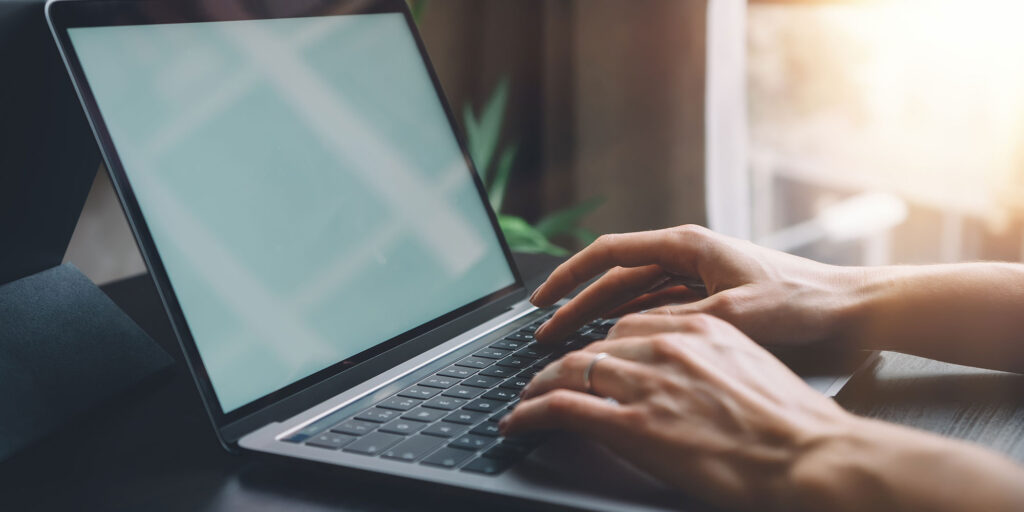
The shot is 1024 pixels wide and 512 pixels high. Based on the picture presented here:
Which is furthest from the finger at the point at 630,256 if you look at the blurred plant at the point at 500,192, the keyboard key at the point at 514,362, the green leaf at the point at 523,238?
the green leaf at the point at 523,238

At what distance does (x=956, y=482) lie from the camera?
1.22ft

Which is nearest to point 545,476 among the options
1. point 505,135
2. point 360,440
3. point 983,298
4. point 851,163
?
point 360,440

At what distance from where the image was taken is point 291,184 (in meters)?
0.63

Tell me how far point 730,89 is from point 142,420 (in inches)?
81.5

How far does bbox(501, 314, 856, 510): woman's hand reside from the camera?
40 centimetres

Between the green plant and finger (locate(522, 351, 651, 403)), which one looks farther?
the green plant

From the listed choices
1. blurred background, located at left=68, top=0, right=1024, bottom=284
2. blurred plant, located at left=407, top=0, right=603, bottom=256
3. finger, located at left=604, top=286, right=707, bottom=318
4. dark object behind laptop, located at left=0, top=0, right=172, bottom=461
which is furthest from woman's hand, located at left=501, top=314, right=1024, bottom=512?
blurred background, located at left=68, top=0, right=1024, bottom=284

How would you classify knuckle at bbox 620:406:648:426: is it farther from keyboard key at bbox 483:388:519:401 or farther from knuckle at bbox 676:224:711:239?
knuckle at bbox 676:224:711:239

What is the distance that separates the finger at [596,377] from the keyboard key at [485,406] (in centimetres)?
3

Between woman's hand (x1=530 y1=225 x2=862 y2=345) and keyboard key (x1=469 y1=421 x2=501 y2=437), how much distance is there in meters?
0.18

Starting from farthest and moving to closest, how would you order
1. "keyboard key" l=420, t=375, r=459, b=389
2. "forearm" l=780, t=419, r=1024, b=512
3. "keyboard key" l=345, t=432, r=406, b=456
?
"keyboard key" l=420, t=375, r=459, b=389, "keyboard key" l=345, t=432, r=406, b=456, "forearm" l=780, t=419, r=1024, b=512

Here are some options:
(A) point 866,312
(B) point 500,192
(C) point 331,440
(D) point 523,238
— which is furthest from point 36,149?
Result: (B) point 500,192

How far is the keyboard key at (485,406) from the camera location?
523 mm

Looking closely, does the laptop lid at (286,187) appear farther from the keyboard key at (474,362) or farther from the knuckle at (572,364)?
the knuckle at (572,364)
